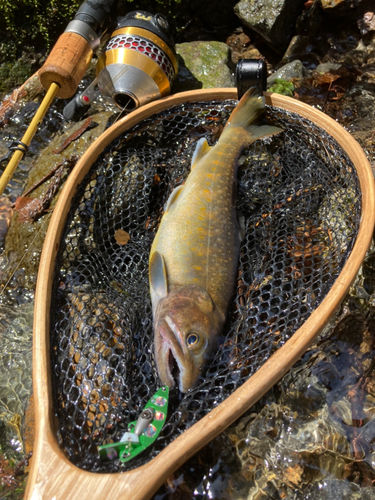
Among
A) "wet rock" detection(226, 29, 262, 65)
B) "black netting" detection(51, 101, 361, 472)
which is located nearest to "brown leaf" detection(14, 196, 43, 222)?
"black netting" detection(51, 101, 361, 472)

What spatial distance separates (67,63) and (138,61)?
62 centimetres

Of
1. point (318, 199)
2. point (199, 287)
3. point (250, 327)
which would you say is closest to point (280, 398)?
point (250, 327)

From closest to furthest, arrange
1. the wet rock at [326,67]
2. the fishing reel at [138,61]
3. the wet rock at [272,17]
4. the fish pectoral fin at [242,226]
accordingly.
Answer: the fish pectoral fin at [242,226] < the fishing reel at [138,61] < the wet rock at [326,67] < the wet rock at [272,17]

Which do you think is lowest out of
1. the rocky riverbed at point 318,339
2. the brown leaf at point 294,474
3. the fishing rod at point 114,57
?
the brown leaf at point 294,474

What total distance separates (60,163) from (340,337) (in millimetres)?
3249

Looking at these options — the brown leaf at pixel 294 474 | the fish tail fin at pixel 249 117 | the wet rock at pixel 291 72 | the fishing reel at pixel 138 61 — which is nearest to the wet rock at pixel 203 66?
the wet rock at pixel 291 72

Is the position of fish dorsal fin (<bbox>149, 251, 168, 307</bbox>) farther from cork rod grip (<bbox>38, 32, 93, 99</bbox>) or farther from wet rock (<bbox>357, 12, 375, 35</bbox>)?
wet rock (<bbox>357, 12, 375, 35</bbox>)

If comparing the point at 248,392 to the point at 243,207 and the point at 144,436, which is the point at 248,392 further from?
the point at 243,207

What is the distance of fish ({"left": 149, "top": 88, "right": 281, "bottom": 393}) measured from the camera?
2.43 m

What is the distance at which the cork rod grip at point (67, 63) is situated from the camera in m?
3.26

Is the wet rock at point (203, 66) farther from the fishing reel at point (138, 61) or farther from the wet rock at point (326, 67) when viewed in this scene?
the wet rock at point (326, 67)

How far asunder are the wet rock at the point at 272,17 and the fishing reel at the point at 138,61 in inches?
93.4

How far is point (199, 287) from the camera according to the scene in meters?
2.64

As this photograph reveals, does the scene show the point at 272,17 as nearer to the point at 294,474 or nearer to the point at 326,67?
the point at 326,67
